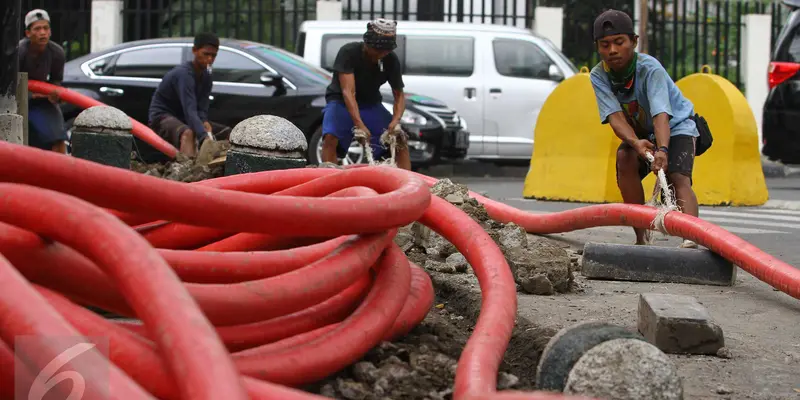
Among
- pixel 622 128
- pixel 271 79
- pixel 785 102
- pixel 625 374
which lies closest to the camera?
pixel 625 374

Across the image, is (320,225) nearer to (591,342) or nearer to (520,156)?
(591,342)

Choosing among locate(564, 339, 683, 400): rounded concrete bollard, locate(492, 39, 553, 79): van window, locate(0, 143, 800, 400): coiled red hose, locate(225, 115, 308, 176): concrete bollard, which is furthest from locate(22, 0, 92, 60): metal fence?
locate(564, 339, 683, 400): rounded concrete bollard

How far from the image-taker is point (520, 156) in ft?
50.8

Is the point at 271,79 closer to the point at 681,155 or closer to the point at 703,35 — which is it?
the point at 681,155

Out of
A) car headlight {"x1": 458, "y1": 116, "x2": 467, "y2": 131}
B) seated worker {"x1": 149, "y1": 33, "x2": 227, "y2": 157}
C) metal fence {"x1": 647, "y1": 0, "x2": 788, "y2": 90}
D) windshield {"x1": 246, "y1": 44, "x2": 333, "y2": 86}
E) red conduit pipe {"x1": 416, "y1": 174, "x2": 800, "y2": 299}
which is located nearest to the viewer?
red conduit pipe {"x1": 416, "y1": 174, "x2": 800, "y2": 299}

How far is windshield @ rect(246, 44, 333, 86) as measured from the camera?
12859 millimetres

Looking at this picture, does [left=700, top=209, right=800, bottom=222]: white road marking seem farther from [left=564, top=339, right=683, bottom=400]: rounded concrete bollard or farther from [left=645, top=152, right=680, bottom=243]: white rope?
[left=564, top=339, right=683, bottom=400]: rounded concrete bollard

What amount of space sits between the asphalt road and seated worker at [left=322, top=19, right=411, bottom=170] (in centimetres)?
145

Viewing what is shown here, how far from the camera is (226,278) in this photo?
3354 millimetres

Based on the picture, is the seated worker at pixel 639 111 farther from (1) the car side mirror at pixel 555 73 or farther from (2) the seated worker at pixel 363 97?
(1) the car side mirror at pixel 555 73

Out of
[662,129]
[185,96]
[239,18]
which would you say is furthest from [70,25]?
[662,129]

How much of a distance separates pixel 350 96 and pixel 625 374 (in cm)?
653

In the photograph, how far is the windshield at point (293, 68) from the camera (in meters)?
12.9

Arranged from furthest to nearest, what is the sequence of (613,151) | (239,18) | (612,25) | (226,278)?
(239,18)
(613,151)
(612,25)
(226,278)
